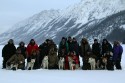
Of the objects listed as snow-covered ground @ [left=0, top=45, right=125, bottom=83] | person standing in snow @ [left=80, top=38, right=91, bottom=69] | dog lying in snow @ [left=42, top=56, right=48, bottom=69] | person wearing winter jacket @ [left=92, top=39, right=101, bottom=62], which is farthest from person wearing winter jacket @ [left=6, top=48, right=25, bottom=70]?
person wearing winter jacket @ [left=92, top=39, right=101, bottom=62]

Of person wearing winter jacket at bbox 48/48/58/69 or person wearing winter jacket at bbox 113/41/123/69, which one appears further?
person wearing winter jacket at bbox 48/48/58/69

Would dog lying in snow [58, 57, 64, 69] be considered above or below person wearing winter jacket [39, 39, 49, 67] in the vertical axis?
below

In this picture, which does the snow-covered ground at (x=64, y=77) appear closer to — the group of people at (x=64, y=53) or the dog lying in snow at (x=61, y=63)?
the group of people at (x=64, y=53)

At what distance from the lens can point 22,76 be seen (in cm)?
1422

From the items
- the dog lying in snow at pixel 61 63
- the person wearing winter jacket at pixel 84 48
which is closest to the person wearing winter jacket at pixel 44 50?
the dog lying in snow at pixel 61 63

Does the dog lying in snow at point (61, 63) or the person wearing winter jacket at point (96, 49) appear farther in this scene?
the person wearing winter jacket at point (96, 49)

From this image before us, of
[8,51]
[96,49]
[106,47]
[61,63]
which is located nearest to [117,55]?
[106,47]

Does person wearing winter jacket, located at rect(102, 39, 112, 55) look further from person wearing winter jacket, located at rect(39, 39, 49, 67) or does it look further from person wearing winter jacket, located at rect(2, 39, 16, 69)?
person wearing winter jacket, located at rect(2, 39, 16, 69)

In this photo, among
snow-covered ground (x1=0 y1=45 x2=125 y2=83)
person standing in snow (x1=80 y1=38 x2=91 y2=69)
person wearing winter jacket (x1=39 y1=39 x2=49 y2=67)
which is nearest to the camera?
snow-covered ground (x1=0 y1=45 x2=125 y2=83)

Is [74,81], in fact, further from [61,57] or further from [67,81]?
[61,57]

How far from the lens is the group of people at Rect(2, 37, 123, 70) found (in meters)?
17.1

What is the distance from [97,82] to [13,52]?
618cm

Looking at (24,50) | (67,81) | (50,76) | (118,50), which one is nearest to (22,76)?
(50,76)

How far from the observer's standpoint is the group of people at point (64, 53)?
17078mm
